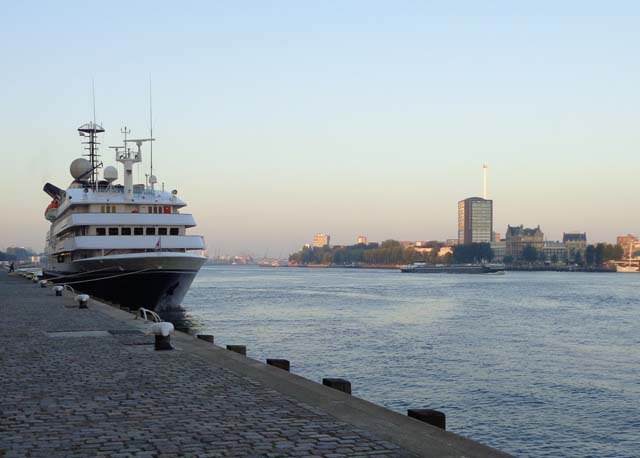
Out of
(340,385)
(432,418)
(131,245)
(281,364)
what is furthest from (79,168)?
(432,418)

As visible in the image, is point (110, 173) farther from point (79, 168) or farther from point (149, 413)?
point (149, 413)

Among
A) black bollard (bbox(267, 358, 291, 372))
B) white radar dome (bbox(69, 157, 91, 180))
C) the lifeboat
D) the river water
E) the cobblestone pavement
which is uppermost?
white radar dome (bbox(69, 157, 91, 180))

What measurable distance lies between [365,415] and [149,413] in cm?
319

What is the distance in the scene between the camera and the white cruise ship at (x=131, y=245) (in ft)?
147

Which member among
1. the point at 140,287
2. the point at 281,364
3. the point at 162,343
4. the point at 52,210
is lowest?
the point at 281,364

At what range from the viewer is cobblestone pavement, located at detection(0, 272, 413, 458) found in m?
8.64

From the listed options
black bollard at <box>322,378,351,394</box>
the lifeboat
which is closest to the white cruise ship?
the lifeboat

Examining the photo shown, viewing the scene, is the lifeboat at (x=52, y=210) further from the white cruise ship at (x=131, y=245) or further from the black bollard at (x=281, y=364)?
the black bollard at (x=281, y=364)

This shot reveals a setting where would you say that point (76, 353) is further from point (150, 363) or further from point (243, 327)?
point (243, 327)

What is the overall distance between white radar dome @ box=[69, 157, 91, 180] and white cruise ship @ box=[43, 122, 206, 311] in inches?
833

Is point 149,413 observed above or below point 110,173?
below

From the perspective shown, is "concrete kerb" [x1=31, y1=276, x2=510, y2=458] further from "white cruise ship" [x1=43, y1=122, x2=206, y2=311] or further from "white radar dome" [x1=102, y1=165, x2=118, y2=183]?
"white radar dome" [x1=102, y1=165, x2=118, y2=183]

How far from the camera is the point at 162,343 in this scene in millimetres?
18422

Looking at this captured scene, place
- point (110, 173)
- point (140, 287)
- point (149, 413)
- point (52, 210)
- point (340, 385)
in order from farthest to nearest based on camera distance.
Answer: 1. point (52, 210)
2. point (110, 173)
3. point (140, 287)
4. point (340, 385)
5. point (149, 413)
